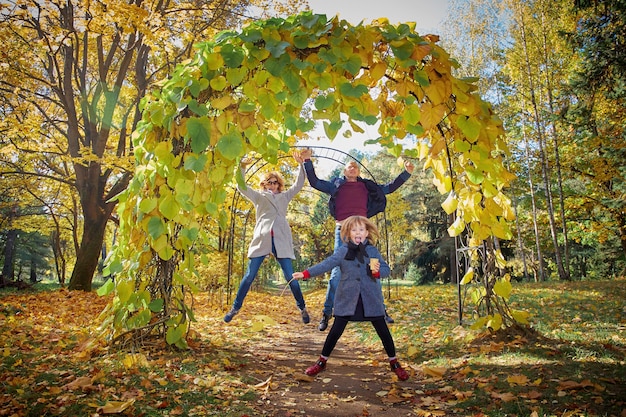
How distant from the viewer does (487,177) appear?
3250 mm

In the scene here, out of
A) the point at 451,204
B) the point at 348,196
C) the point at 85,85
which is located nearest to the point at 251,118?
the point at 348,196

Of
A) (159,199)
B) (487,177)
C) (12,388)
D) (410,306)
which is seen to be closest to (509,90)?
(410,306)

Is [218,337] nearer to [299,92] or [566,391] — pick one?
[299,92]

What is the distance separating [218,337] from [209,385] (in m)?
1.75

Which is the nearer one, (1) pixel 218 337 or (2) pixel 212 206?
(2) pixel 212 206

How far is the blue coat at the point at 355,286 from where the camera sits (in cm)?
309

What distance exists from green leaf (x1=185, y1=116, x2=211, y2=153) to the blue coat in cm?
127

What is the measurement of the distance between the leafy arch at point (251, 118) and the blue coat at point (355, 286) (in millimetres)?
1034

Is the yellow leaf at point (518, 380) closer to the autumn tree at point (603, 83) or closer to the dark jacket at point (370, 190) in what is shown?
the dark jacket at point (370, 190)

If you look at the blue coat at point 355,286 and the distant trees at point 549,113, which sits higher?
the distant trees at point 549,113

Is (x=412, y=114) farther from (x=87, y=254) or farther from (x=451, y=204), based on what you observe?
(x=87, y=254)

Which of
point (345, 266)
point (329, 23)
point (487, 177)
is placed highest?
point (329, 23)

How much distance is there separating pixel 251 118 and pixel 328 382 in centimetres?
220

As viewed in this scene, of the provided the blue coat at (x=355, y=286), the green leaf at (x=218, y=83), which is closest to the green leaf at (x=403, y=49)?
the green leaf at (x=218, y=83)
